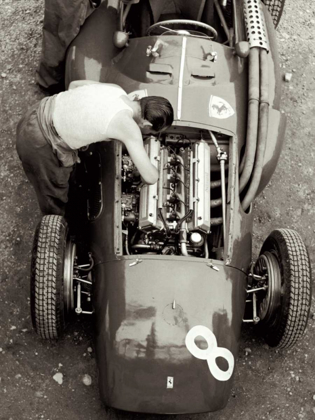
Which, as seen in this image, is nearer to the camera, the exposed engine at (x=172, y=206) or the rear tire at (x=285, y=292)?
the exposed engine at (x=172, y=206)

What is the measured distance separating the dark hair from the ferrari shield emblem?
0.80m

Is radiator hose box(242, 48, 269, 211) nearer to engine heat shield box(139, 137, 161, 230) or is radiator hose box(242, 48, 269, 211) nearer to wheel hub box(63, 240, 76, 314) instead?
engine heat shield box(139, 137, 161, 230)

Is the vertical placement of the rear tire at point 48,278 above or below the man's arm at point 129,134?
below

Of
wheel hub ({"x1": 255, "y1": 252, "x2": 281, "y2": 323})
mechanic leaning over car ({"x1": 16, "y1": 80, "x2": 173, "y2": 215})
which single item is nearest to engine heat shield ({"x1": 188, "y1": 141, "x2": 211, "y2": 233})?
mechanic leaning over car ({"x1": 16, "y1": 80, "x2": 173, "y2": 215})

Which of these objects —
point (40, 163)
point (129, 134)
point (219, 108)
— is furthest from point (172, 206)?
point (40, 163)

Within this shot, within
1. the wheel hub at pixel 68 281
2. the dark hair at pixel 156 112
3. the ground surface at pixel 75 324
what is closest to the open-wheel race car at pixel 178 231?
the wheel hub at pixel 68 281

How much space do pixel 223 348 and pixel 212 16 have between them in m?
2.94

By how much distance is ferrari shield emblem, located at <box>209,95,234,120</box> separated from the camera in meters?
4.49

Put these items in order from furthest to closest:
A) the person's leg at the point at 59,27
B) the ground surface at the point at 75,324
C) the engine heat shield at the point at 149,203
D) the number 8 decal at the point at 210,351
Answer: the person's leg at the point at 59,27, the ground surface at the point at 75,324, the engine heat shield at the point at 149,203, the number 8 decal at the point at 210,351

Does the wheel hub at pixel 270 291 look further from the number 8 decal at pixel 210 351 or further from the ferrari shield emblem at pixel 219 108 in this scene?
the ferrari shield emblem at pixel 219 108

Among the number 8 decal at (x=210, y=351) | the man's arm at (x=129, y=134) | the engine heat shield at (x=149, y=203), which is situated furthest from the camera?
the engine heat shield at (x=149, y=203)

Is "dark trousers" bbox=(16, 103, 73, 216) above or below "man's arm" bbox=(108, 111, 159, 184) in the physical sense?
below

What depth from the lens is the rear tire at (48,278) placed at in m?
4.04

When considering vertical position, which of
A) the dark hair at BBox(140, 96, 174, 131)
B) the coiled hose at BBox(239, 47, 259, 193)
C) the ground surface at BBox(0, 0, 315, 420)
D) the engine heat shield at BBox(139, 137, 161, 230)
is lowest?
the ground surface at BBox(0, 0, 315, 420)
